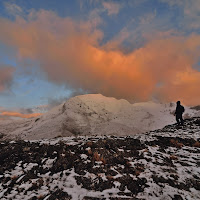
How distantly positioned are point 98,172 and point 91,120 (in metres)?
53.9

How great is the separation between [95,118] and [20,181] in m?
55.9

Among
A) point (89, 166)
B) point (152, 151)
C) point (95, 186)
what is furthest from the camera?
point (152, 151)

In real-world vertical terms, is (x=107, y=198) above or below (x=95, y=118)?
below

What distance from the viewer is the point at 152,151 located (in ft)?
33.7

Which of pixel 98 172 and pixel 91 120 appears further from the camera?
pixel 91 120

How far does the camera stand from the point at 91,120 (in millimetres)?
61000

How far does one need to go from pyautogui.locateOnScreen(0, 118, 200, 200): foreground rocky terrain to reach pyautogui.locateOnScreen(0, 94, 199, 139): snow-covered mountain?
129ft

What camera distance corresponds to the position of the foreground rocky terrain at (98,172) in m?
5.90

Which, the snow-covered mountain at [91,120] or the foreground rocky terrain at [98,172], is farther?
the snow-covered mountain at [91,120]

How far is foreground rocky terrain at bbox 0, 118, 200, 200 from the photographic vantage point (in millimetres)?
5902

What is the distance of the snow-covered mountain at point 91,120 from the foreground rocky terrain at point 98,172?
39191 mm

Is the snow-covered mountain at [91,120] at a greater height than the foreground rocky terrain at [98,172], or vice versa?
the snow-covered mountain at [91,120]

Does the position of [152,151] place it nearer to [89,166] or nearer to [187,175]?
[187,175]

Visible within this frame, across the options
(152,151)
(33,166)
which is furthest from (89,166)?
(152,151)
